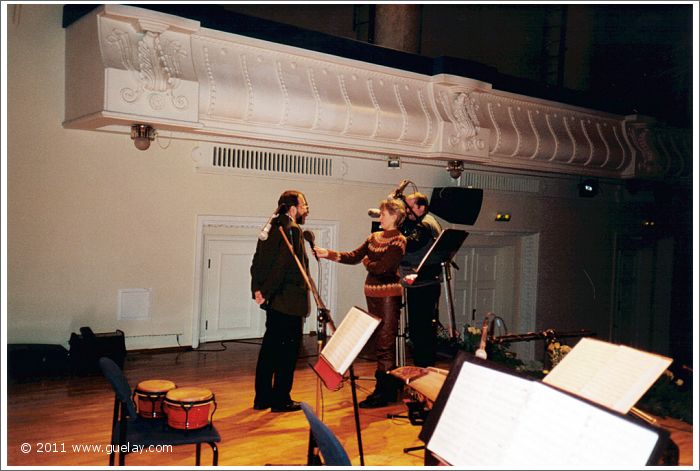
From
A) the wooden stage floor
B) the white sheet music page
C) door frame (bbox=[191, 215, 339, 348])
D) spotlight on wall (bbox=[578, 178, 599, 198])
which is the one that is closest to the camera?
the white sheet music page

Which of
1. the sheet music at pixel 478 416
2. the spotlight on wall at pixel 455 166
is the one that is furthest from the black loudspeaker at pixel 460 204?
the sheet music at pixel 478 416

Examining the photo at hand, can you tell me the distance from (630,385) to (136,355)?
616cm

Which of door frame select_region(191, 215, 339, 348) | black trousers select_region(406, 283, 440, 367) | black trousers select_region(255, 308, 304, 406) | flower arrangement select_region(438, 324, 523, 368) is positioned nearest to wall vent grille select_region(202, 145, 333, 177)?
door frame select_region(191, 215, 339, 348)

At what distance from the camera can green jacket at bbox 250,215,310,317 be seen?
198 inches

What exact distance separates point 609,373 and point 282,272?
2941mm

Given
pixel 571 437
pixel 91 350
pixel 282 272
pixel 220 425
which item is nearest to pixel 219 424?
pixel 220 425

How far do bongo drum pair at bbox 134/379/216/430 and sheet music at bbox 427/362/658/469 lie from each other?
4.74 feet

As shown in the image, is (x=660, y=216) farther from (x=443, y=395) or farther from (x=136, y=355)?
(x=443, y=395)

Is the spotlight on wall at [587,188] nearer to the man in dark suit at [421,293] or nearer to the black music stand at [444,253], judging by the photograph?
the man in dark suit at [421,293]

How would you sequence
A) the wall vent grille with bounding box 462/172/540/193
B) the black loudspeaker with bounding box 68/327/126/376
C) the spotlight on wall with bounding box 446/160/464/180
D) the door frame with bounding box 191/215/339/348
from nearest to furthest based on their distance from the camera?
the black loudspeaker with bounding box 68/327/126/376, the door frame with bounding box 191/215/339/348, the spotlight on wall with bounding box 446/160/464/180, the wall vent grille with bounding box 462/172/540/193

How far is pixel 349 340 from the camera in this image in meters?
3.45

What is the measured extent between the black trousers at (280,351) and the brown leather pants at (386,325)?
0.68 meters

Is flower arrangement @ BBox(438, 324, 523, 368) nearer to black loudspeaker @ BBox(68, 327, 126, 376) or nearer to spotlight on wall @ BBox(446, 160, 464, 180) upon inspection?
spotlight on wall @ BBox(446, 160, 464, 180)

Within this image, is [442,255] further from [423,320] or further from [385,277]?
[423,320]
